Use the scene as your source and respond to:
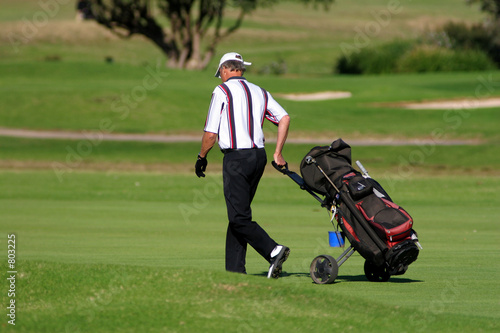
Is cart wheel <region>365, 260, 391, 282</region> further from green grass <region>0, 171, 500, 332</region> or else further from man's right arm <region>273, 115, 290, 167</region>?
man's right arm <region>273, 115, 290, 167</region>

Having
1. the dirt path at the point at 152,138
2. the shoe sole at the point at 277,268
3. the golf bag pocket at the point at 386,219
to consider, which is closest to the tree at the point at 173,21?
the dirt path at the point at 152,138

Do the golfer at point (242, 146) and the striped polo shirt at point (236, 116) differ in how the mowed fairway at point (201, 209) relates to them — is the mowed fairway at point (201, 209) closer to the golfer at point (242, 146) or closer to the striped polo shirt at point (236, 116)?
the golfer at point (242, 146)

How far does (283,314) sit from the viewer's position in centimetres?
573

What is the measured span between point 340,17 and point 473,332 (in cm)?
11582

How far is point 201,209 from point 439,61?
123ft

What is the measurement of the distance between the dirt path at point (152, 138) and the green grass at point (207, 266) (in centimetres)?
850

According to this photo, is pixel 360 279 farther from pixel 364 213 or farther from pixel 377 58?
pixel 377 58

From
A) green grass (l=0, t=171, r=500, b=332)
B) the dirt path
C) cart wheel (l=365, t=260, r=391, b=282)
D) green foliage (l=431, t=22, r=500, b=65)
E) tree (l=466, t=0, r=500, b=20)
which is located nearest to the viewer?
green grass (l=0, t=171, r=500, b=332)

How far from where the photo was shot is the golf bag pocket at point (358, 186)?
730cm

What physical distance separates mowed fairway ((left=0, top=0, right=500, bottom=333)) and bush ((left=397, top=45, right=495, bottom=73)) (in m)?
5.49

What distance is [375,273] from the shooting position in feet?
25.8

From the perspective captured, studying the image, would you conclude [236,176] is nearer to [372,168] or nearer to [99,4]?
[372,168]

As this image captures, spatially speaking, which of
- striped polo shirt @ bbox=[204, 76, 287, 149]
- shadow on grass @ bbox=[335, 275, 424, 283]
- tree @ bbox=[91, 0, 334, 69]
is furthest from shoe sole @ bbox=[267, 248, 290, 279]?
tree @ bbox=[91, 0, 334, 69]

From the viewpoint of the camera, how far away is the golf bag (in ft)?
23.9
